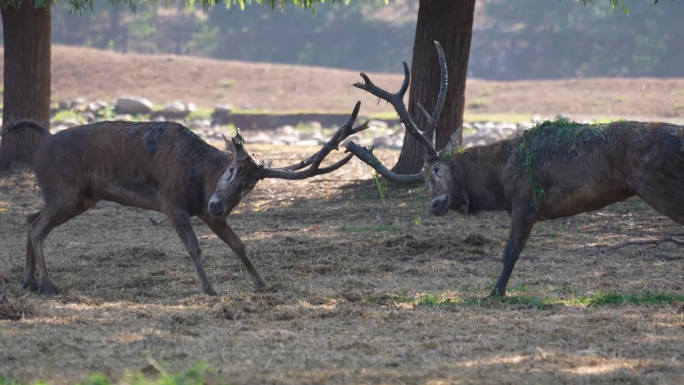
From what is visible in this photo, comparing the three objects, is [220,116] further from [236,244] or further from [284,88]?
[236,244]

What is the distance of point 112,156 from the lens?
8.60m

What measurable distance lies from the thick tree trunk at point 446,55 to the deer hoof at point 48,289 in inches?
261

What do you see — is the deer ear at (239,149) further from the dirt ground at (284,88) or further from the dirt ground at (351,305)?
the dirt ground at (284,88)

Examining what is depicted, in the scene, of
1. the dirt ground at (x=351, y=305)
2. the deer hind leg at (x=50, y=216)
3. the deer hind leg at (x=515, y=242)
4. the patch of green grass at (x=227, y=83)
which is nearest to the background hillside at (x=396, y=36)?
the patch of green grass at (x=227, y=83)

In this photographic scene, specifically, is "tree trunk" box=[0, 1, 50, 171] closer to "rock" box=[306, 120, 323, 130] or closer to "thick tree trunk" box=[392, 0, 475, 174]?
"thick tree trunk" box=[392, 0, 475, 174]

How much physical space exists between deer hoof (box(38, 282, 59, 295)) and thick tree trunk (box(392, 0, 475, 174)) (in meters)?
6.63

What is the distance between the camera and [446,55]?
44.7 feet

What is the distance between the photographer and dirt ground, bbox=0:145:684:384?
5.62 metres

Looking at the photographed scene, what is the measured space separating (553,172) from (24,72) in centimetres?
1061

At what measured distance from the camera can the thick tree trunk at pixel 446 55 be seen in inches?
535

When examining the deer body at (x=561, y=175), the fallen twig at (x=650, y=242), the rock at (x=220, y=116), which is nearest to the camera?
the deer body at (x=561, y=175)

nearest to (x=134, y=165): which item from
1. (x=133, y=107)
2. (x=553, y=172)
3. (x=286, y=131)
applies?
(x=553, y=172)

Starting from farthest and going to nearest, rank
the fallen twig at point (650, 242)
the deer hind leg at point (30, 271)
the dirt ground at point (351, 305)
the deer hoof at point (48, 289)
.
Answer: the fallen twig at point (650, 242)
the deer hind leg at point (30, 271)
the deer hoof at point (48, 289)
the dirt ground at point (351, 305)

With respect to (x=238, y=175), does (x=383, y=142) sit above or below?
below
